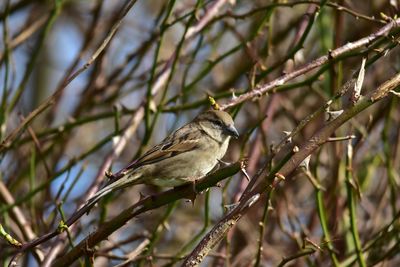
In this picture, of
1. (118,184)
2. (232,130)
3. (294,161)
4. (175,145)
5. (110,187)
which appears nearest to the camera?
(294,161)

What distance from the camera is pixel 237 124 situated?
6324mm

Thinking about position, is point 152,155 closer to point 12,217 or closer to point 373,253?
point 12,217

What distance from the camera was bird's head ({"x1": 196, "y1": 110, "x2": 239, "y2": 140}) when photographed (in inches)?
146

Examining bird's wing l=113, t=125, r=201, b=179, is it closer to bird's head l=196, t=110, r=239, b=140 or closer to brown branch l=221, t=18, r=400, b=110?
bird's head l=196, t=110, r=239, b=140

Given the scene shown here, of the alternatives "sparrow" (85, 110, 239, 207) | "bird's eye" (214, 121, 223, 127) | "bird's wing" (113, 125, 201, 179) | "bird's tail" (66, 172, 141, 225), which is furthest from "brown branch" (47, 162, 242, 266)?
"bird's eye" (214, 121, 223, 127)

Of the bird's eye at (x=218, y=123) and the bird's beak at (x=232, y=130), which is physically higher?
the bird's eye at (x=218, y=123)

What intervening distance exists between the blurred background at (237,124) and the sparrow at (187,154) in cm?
13

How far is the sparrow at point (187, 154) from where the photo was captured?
3572mm

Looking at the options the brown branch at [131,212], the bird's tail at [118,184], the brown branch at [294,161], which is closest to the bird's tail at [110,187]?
the bird's tail at [118,184]

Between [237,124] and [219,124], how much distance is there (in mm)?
2556

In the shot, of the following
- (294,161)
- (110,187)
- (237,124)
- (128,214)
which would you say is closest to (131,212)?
(128,214)

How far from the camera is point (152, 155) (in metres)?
3.65

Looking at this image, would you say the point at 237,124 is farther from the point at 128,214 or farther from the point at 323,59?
the point at 128,214

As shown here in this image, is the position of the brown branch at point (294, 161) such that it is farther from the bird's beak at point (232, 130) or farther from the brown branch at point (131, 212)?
the bird's beak at point (232, 130)
